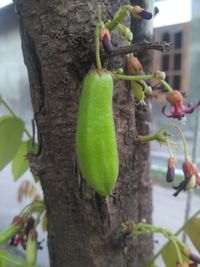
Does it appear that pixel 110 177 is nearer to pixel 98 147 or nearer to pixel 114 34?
pixel 98 147

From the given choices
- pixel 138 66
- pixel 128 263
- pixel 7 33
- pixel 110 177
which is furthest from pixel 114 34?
pixel 7 33

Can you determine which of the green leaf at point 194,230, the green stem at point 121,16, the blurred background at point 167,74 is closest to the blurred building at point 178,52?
the blurred background at point 167,74

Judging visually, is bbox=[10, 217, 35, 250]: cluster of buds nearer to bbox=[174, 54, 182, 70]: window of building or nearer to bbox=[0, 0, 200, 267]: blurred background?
bbox=[0, 0, 200, 267]: blurred background

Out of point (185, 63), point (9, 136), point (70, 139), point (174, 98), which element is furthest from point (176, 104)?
point (185, 63)

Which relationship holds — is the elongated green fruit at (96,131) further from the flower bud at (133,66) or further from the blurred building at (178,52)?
the blurred building at (178,52)

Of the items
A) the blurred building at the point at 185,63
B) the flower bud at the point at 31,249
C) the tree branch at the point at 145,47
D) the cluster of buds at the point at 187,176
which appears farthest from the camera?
the blurred building at the point at 185,63

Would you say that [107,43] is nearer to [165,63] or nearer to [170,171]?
[170,171]
